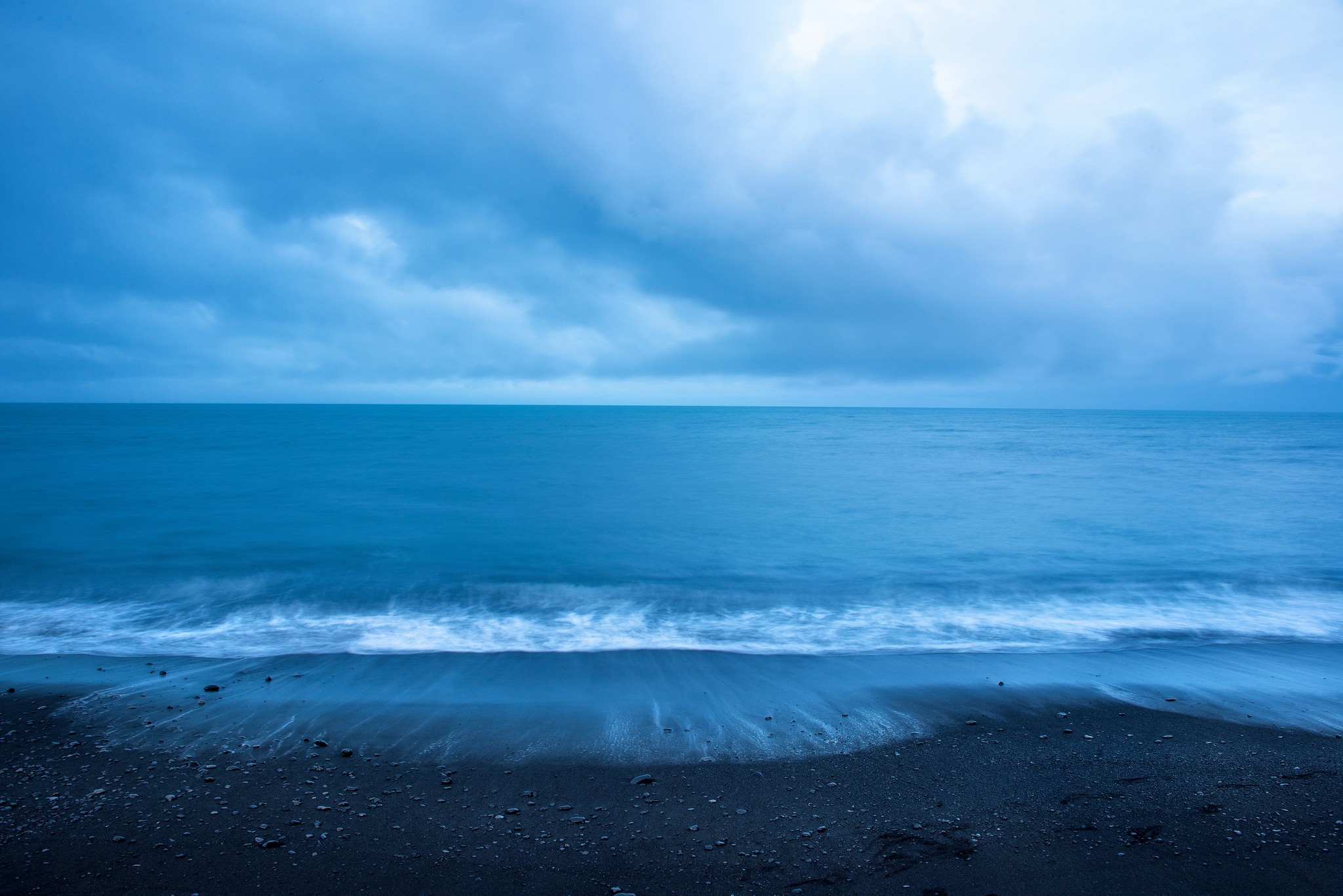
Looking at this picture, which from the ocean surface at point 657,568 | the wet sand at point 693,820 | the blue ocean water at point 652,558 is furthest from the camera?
the blue ocean water at point 652,558

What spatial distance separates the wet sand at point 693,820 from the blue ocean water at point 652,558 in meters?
3.74

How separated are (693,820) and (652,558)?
41.1 feet

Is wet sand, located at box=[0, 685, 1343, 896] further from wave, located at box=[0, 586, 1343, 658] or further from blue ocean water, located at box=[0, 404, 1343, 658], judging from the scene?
blue ocean water, located at box=[0, 404, 1343, 658]

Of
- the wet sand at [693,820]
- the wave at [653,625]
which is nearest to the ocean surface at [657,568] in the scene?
the wave at [653,625]

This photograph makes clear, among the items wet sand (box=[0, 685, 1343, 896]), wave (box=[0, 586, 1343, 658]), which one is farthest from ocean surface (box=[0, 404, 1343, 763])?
wet sand (box=[0, 685, 1343, 896])

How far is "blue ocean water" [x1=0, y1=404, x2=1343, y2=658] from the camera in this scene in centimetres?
1140

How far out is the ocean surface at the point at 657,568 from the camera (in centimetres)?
1046

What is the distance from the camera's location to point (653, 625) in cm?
1190

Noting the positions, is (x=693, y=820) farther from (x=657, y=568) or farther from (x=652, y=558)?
(x=652, y=558)

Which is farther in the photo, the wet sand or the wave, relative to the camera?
the wave

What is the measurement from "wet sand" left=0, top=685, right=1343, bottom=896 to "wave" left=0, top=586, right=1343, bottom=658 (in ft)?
11.9

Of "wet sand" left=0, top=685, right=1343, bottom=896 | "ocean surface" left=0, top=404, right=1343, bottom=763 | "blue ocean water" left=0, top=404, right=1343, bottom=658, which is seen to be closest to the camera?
"wet sand" left=0, top=685, right=1343, bottom=896

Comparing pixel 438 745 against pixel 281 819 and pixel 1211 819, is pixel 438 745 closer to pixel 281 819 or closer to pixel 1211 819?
pixel 281 819

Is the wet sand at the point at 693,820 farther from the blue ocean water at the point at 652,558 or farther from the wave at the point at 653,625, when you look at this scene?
the blue ocean water at the point at 652,558
